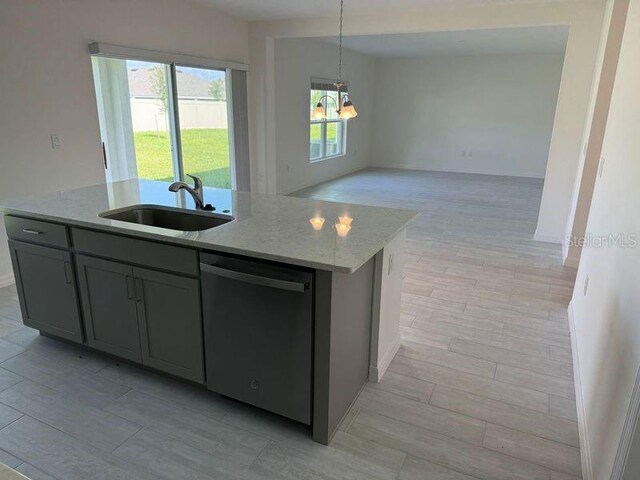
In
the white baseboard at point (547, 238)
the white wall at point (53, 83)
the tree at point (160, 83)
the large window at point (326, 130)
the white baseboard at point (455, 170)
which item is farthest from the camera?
the white baseboard at point (455, 170)

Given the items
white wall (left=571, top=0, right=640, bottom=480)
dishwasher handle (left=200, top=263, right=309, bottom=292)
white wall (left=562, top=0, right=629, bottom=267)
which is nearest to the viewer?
white wall (left=571, top=0, right=640, bottom=480)

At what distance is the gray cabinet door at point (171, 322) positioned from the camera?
6.79 feet

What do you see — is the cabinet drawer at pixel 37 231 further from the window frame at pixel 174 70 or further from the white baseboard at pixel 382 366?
the window frame at pixel 174 70

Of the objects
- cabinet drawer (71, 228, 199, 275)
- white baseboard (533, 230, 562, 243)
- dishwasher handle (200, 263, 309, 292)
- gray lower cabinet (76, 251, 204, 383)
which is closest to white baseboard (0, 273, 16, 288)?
gray lower cabinet (76, 251, 204, 383)

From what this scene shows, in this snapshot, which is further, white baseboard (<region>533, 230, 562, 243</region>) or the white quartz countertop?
white baseboard (<region>533, 230, 562, 243</region>)

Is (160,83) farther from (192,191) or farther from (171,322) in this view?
(171,322)

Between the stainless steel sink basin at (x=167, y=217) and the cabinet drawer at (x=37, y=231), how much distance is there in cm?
26

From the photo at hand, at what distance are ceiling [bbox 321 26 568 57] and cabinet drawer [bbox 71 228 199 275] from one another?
576 centimetres

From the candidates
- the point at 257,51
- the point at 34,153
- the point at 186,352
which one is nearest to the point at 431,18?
the point at 257,51

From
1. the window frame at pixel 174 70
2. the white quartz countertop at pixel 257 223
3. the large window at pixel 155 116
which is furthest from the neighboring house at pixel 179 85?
the white quartz countertop at pixel 257 223

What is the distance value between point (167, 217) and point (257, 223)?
0.74 meters

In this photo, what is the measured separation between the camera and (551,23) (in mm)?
4609

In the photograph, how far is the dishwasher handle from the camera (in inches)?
68.2

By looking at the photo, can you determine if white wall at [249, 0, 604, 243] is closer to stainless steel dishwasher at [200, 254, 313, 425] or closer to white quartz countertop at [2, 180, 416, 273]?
white quartz countertop at [2, 180, 416, 273]
